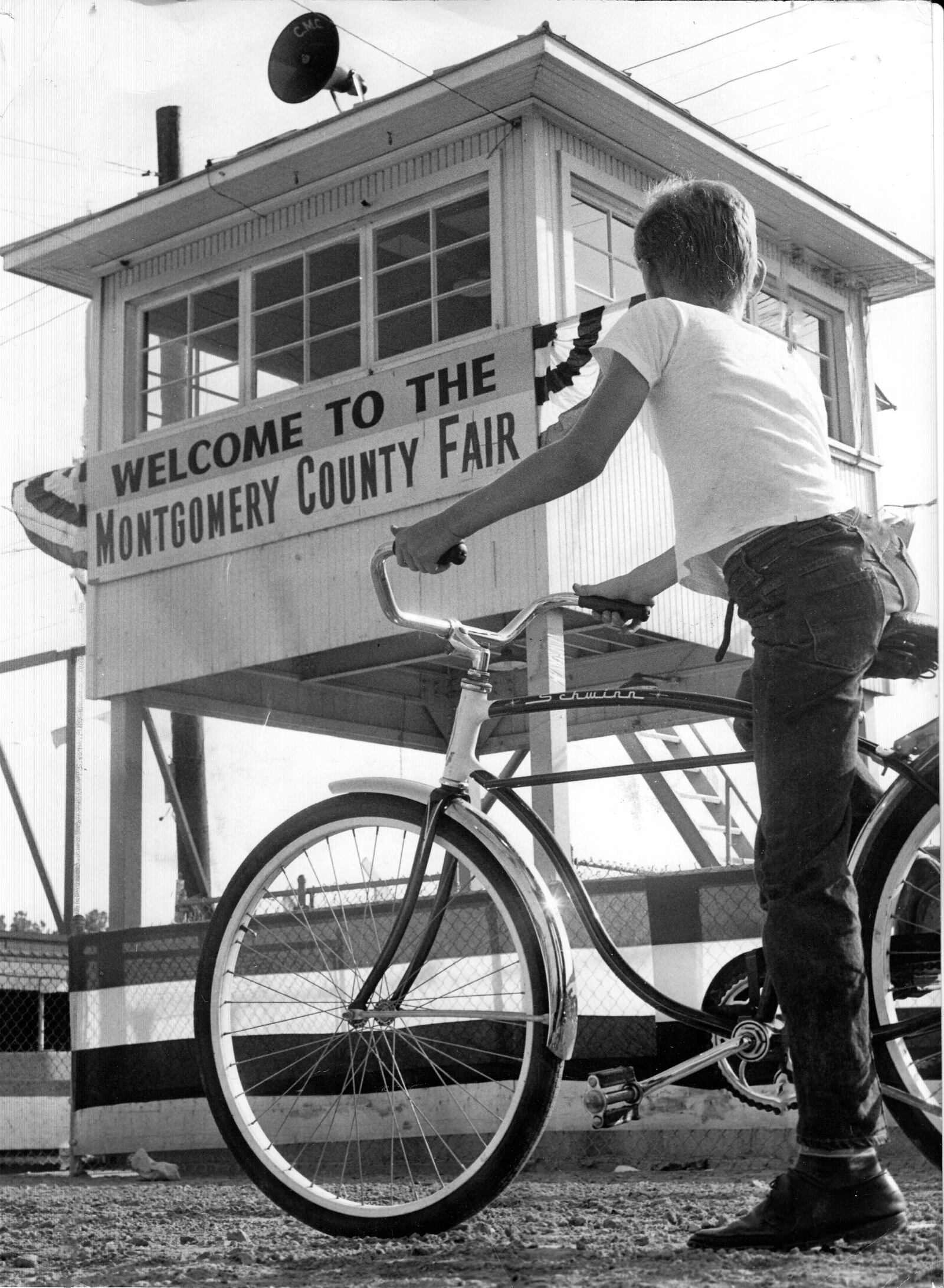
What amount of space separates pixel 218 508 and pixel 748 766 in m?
1.64

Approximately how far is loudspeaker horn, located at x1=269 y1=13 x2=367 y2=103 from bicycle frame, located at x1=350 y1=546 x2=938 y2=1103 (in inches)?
44.6

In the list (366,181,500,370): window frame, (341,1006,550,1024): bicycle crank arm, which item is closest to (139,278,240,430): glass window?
(366,181,500,370): window frame

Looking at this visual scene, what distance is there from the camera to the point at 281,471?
331 cm

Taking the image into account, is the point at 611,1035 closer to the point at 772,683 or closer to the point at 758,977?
the point at 758,977

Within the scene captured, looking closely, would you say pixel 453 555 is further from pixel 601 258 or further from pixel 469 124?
pixel 469 124

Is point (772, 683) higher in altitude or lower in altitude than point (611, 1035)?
higher

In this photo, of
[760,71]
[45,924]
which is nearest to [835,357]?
[760,71]

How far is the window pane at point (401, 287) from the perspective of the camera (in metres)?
3.53

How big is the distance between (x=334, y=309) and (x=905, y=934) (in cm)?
233

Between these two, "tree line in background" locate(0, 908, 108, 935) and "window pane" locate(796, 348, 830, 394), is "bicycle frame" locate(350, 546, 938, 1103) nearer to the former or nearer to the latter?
"window pane" locate(796, 348, 830, 394)

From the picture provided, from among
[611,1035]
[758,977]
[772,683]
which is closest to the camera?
[772,683]

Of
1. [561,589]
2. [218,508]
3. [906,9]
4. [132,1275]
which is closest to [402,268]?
[218,508]

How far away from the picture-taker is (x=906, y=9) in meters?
2.16

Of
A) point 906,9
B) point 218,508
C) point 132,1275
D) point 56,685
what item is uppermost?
point 906,9
